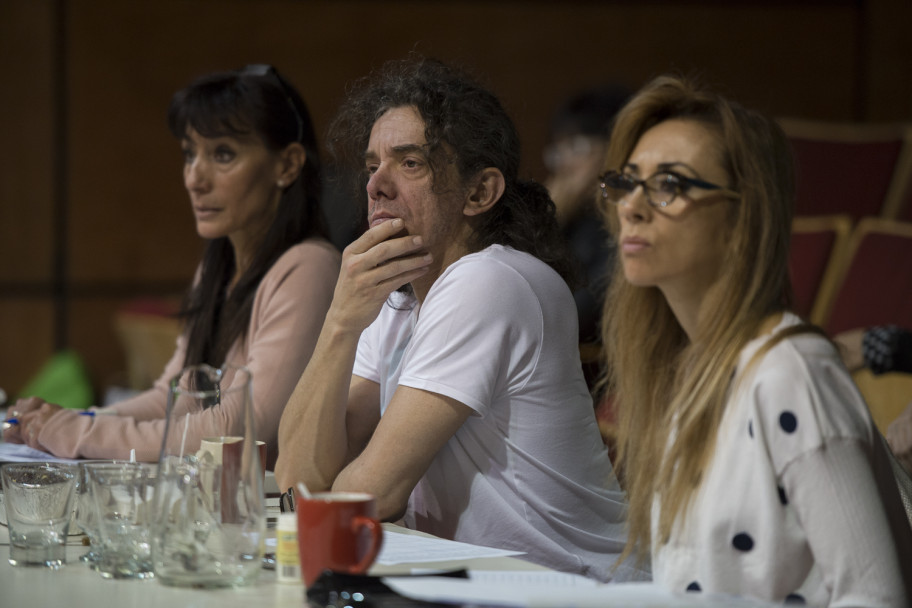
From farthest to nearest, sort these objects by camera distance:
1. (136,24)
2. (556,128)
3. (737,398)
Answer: (136,24) → (556,128) → (737,398)

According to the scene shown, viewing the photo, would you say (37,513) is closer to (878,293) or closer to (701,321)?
(701,321)

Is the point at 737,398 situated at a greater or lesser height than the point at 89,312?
greater

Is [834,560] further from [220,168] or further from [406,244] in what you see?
[220,168]

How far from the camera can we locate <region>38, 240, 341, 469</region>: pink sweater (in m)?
1.92

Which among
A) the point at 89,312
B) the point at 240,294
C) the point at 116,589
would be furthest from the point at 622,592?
the point at 89,312

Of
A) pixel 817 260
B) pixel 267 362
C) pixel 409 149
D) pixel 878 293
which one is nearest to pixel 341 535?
pixel 409 149

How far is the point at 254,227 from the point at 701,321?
132 centimetres

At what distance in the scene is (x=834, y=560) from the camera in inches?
42.0

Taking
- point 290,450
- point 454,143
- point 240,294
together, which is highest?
point 454,143

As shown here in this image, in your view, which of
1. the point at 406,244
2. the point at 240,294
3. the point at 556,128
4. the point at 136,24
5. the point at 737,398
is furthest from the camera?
the point at 136,24

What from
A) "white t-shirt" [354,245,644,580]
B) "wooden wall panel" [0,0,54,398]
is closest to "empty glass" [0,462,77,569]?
"white t-shirt" [354,245,644,580]

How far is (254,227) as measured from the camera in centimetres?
232

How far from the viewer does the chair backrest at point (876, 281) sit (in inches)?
121

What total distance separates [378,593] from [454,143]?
0.91m
